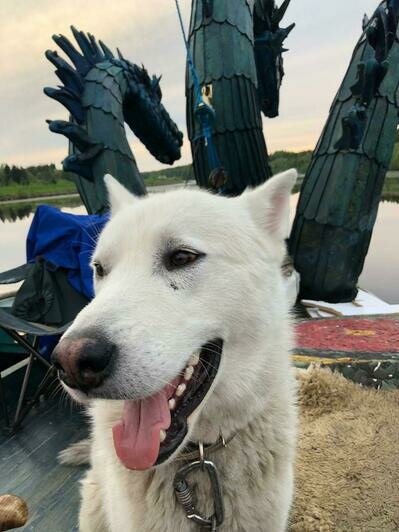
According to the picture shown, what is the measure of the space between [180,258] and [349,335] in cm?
329

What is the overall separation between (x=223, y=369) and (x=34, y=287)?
244 cm

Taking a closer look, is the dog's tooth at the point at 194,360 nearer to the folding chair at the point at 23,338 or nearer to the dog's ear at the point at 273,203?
the dog's ear at the point at 273,203

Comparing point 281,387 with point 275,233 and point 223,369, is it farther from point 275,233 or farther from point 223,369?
point 275,233

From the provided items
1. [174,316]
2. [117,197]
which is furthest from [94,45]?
[174,316]

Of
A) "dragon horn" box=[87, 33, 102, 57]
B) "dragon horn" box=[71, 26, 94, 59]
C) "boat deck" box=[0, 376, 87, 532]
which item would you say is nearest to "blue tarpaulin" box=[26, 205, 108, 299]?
"boat deck" box=[0, 376, 87, 532]

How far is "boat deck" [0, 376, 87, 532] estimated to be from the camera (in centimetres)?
211

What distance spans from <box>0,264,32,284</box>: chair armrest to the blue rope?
351cm

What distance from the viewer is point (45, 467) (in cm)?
249

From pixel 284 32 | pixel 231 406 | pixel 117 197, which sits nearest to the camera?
pixel 231 406

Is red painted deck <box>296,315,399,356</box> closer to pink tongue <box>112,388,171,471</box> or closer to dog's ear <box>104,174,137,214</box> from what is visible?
dog's ear <box>104,174,137,214</box>

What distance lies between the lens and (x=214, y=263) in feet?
3.80

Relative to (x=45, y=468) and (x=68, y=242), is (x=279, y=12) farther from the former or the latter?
(x=45, y=468)

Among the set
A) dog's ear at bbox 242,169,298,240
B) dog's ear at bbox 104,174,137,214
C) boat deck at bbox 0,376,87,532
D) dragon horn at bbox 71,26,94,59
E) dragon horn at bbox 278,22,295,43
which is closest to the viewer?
dog's ear at bbox 242,169,298,240

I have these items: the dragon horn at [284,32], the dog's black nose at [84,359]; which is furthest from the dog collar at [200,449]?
the dragon horn at [284,32]
